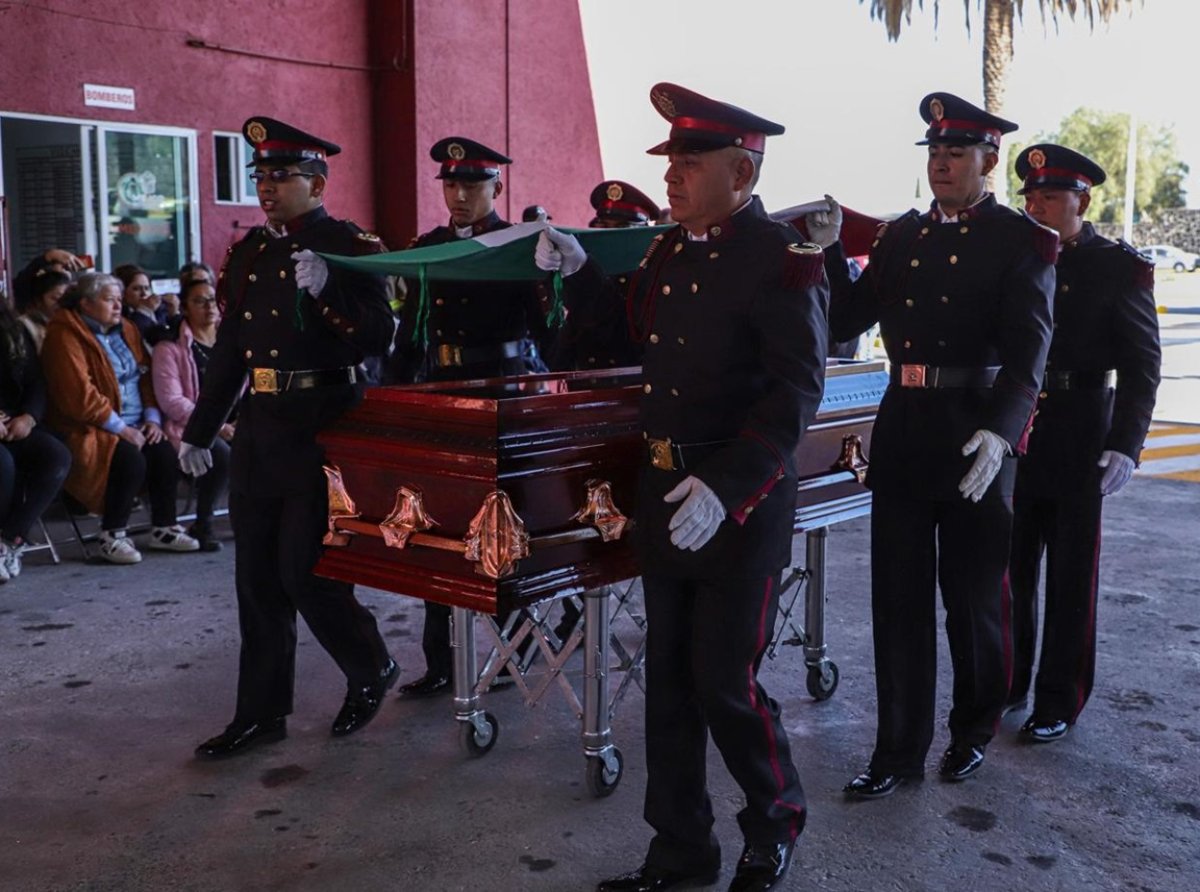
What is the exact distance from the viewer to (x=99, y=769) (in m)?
3.58

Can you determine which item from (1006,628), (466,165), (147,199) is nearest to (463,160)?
(466,165)

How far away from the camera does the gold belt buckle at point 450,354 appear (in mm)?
4191

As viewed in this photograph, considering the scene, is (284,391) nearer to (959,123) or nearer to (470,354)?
(470,354)

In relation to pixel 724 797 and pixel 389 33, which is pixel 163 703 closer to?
pixel 724 797

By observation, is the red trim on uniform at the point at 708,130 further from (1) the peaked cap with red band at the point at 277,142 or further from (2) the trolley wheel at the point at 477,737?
(2) the trolley wheel at the point at 477,737

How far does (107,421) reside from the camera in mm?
6223

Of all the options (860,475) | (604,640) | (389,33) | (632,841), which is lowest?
(632,841)

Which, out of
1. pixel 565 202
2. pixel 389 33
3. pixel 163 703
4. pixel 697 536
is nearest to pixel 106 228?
pixel 389 33

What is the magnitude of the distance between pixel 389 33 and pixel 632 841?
9.37 metres

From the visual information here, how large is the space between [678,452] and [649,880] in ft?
3.06

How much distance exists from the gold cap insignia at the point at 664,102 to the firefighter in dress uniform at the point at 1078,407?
1486mm

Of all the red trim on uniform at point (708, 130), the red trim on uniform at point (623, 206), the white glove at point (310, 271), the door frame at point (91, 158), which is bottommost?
the white glove at point (310, 271)

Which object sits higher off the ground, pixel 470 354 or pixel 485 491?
pixel 470 354

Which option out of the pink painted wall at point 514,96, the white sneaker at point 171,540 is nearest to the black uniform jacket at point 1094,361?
the white sneaker at point 171,540
